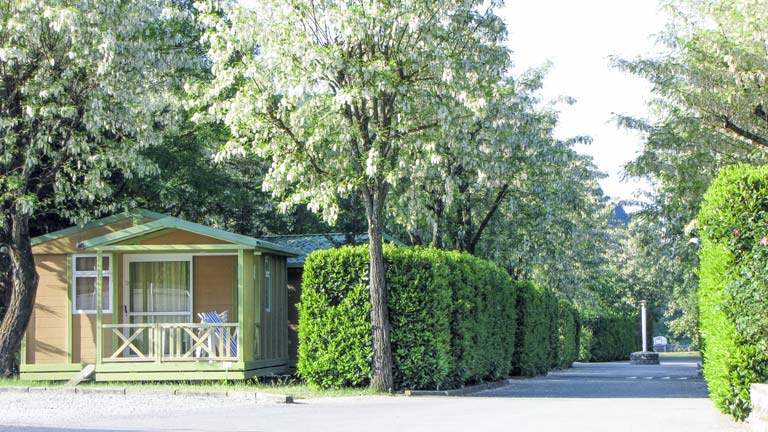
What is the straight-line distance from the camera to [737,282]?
1207cm

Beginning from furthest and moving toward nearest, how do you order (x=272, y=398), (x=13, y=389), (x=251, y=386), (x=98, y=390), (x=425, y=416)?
1. (x=251, y=386)
2. (x=98, y=390)
3. (x=13, y=389)
4. (x=272, y=398)
5. (x=425, y=416)

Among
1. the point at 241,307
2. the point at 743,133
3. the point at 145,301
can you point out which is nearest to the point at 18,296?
the point at 145,301

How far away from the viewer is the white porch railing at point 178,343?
20609mm

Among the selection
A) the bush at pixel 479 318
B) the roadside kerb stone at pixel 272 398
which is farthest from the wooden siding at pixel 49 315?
the bush at pixel 479 318

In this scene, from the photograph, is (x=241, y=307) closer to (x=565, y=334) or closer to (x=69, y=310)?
(x=69, y=310)

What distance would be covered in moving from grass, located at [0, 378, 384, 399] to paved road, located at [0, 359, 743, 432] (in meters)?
0.89

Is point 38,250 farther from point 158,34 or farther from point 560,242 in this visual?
point 560,242

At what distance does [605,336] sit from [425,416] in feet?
146

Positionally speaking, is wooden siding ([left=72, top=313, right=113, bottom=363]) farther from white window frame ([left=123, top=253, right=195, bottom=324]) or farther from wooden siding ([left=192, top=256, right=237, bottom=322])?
wooden siding ([left=192, top=256, right=237, bottom=322])

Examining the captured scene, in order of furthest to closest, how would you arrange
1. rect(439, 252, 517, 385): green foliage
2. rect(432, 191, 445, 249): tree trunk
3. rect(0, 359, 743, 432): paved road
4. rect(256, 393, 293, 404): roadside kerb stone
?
rect(432, 191, 445, 249): tree trunk < rect(439, 252, 517, 385): green foliage < rect(256, 393, 293, 404): roadside kerb stone < rect(0, 359, 743, 432): paved road

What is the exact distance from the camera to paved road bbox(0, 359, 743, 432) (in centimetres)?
1229

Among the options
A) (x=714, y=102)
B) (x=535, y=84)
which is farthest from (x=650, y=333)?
(x=714, y=102)

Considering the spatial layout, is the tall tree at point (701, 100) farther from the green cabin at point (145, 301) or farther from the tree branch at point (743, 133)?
the green cabin at point (145, 301)

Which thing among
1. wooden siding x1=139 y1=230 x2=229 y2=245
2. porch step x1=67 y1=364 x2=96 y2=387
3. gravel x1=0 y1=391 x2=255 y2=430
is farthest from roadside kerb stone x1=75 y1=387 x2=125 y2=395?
wooden siding x1=139 y1=230 x2=229 y2=245
